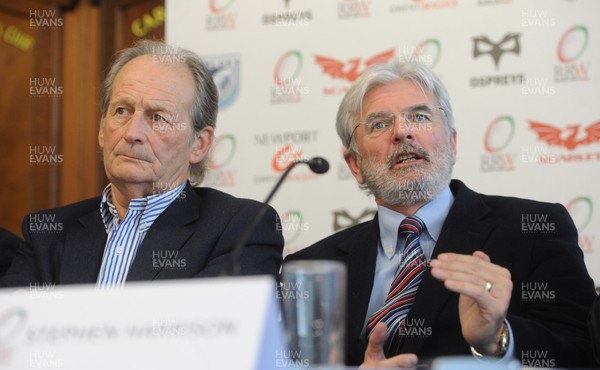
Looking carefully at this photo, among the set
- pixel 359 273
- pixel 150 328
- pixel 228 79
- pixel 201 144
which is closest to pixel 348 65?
pixel 228 79

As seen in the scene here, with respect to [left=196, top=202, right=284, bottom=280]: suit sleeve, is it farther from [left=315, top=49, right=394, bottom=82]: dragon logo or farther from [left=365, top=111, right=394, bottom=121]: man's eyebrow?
[left=315, top=49, right=394, bottom=82]: dragon logo

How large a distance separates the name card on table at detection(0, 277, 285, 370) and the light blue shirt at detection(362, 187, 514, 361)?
1.36 metres

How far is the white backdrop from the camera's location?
3764 millimetres

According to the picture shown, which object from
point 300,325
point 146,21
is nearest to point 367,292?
point 300,325

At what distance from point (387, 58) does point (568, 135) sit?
0.89 m

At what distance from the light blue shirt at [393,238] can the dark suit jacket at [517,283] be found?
3 centimetres

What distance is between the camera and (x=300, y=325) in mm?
1411

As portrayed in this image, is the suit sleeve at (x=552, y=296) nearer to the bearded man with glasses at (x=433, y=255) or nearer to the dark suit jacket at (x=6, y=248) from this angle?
the bearded man with glasses at (x=433, y=255)

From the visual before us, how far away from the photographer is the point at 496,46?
155 inches

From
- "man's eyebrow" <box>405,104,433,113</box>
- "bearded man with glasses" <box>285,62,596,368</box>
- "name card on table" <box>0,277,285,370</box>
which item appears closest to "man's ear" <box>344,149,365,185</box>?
"bearded man with glasses" <box>285,62,596,368</box>

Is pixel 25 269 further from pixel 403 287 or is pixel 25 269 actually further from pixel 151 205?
pixel 403 287

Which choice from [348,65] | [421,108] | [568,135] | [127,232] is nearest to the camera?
[127,232]

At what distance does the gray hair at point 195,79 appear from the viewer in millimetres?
2900

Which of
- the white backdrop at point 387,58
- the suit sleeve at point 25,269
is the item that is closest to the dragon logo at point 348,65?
the white backdrop at point 387,58
